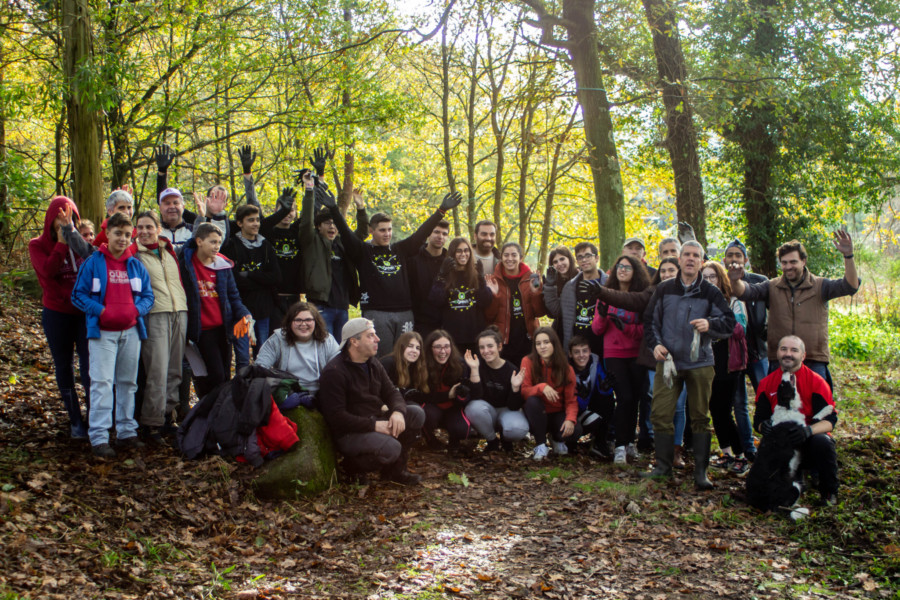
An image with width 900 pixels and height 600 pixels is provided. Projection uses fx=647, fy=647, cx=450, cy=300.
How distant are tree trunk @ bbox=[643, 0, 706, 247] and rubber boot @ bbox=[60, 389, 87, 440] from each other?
8293mm

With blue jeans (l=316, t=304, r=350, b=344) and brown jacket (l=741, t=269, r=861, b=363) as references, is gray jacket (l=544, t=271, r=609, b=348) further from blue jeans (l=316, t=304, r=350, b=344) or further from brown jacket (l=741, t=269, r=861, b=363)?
blue jeans (l=316, t=304, r=350, b=344)

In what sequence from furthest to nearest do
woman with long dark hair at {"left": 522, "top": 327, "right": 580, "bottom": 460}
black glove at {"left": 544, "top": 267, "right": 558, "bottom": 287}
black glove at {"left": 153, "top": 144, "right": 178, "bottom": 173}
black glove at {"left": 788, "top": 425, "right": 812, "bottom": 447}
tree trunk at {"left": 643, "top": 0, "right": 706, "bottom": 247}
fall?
tree trunk at {"left": 643, "top": 0, "right": 706, "bottom": 247} < black glove at {"left": 544, "top": 267, "right": 558, "bottom": 287} < woman with long dark hair at {"left": 522, "top": 327, "right": 580, "bottom": 460} < black glove at {"left": 153, "top": 144, "right": 178, "bottom": 173} < black glove at {"left": 788, "top": 425, "right": 812, "bottom": 447}

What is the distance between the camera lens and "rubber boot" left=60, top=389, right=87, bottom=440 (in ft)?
17.6

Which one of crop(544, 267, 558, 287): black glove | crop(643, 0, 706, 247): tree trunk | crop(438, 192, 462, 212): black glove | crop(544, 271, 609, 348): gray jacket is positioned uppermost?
crop(643, 0, 706, 247): tree trunk

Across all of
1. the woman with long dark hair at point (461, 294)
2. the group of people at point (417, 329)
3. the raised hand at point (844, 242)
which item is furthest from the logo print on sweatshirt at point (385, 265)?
the raised hand at point (844, 242)

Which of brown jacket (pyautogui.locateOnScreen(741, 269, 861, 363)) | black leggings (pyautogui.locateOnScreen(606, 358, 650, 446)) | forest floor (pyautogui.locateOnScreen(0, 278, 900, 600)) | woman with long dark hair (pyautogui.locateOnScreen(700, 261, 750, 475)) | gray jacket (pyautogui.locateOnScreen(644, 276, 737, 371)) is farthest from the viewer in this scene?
black leggings (pyautogui.locateOnScreen(606, 358, 650, 446))

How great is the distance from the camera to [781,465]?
16.6 feet

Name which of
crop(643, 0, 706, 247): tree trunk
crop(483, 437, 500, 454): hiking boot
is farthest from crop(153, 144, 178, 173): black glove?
crop(643, 0, 706, 247): tree trunk

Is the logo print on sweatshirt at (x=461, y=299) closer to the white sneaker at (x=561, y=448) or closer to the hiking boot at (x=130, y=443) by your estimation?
the white sneaker at (x=561, y=448)

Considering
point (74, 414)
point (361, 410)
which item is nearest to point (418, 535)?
point (361, 410)

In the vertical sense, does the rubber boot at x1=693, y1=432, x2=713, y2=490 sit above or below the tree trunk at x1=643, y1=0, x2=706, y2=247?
below

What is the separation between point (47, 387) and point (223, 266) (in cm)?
284

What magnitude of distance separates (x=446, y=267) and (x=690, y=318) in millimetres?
2476

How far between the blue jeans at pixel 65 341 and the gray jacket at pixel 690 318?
16.1 ft
